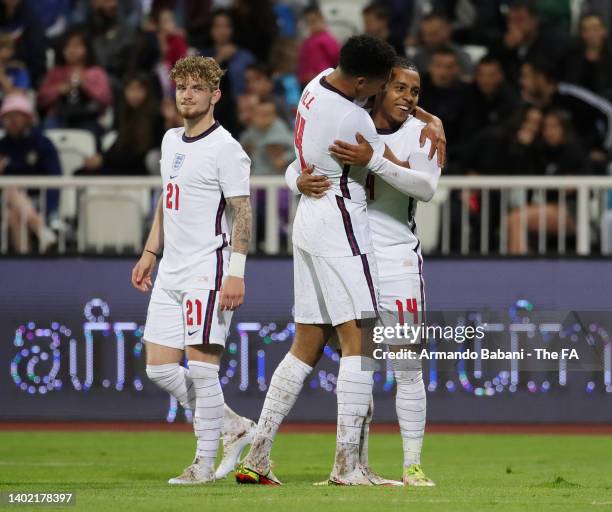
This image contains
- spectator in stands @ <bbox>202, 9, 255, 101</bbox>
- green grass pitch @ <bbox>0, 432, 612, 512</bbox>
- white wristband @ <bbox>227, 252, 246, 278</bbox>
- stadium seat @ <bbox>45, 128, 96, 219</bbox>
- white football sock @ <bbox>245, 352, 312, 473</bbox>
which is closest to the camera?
green grass pitch @ <bbox>0, 432, 612, 512</bbox>

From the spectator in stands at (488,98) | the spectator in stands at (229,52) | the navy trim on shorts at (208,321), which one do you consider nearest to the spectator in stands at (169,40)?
the spectator in stands at (229,52)

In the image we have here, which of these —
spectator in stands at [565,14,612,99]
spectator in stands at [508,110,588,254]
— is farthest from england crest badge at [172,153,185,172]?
spectator in stands at [565,14,612,99]

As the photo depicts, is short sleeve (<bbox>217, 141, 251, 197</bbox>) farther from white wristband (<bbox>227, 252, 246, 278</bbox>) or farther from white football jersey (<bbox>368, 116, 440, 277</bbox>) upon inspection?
white football jersey (<bbox>368, 116, 440, 277</bbox>)

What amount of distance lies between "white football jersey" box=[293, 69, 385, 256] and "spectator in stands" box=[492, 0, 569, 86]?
8427mm

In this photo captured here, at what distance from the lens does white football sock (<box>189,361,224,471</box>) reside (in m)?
8.85

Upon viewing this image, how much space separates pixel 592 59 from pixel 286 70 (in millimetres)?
3261

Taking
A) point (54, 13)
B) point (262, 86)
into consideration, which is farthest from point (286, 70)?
point (54, 13)

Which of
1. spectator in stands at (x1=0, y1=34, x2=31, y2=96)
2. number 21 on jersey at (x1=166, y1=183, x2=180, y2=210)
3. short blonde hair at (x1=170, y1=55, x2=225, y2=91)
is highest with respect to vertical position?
spectator in stands at (x1=0, y1=34, x2=31, y2=96)

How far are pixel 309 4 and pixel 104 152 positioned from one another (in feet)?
13.1

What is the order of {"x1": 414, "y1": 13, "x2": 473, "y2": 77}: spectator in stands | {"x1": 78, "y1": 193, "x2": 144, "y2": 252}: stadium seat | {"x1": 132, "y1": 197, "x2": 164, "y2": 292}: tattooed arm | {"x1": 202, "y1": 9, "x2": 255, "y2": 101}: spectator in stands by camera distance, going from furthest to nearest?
1. {"x1": 202, "y1": 9, "x2": 255, "y2": 101}: spectator in stands
2. {"x1": 414, "y1": 13, "x2": 473, "y2": 77}: spectator in stands
3. {"x1": 78, "y1": 193, "x2": 144, "y2": 252}: stadium seat
4. {"x1": 132, "y1": 197, "x2": 164, "y2": 292}: tattooed arm

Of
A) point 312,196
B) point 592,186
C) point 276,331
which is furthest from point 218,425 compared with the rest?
point 592,186

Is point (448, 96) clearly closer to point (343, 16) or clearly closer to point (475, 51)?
point (475, 51)

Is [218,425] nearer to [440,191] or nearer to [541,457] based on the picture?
[541,457]

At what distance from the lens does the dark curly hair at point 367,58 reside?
27.6ft
